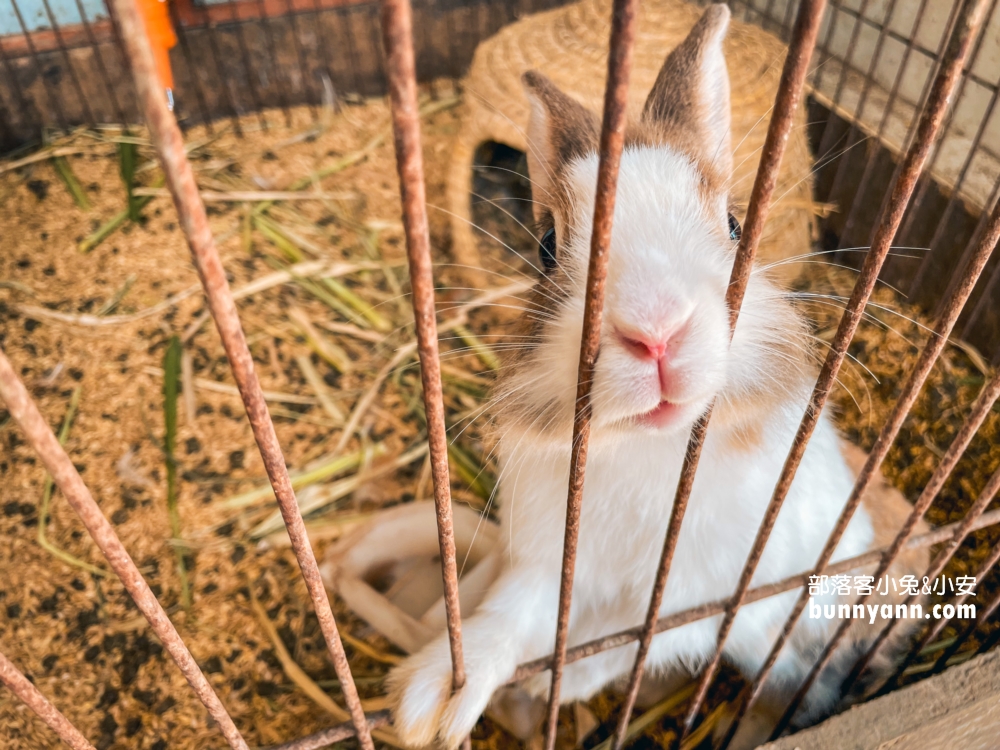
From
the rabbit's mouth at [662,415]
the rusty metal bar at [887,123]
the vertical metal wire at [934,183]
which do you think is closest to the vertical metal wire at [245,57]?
the rusty metal bar at [887,123]

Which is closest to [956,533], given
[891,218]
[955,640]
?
[955,640]

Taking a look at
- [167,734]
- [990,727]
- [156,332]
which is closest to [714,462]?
[990,727]

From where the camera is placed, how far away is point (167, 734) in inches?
73.4

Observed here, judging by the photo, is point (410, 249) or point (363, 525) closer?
point (410, 249)

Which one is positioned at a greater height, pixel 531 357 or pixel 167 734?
pixel 531 357

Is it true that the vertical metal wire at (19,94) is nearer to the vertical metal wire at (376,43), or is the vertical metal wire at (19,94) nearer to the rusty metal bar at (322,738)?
the vertical metal wire at (376,43)

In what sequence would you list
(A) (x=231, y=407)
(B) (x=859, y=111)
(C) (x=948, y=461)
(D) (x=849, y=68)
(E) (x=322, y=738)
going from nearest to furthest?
(E) (x=322, y=738) → (C) (x=948, y=461) → (A) (x=231, y=407) → (B) (x=859, y=111) → (D) (x=849, y=68)

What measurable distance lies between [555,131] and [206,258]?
3.43ft

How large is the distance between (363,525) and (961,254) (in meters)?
2.02

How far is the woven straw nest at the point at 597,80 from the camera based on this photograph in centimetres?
259

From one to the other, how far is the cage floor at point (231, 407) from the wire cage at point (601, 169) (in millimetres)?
226

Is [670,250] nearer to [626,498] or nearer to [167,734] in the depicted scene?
[626,498]

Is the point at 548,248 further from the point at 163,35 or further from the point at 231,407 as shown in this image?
the point at 163,35

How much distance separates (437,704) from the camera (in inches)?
55.0
